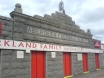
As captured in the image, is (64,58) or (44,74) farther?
(64,58)

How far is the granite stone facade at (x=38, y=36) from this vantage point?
7570 millimetres

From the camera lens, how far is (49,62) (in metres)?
10.1

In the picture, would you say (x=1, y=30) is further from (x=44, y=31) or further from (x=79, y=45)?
(x=79, y=45)

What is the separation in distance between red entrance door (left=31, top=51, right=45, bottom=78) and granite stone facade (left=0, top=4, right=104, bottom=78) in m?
0.34

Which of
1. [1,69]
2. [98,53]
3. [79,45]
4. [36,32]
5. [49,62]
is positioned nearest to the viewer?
[1,69]

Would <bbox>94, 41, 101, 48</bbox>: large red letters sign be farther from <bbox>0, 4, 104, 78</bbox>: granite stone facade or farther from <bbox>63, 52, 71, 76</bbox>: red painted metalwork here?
<bbox>63, 52, 71, 76</bbox>: red painted metalwork

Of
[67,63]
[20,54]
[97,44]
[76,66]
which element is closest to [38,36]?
[20,54]

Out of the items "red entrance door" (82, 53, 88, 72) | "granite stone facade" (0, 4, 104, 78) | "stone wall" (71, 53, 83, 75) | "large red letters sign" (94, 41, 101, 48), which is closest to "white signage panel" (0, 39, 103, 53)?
"granite stone facade" (0, 4, 104, 78)

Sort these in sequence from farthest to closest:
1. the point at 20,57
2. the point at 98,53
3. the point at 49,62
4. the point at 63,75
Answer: the point at 98,53, the point at 63,75, the point at 49,62, the point at 20,57

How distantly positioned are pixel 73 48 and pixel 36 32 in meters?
5.28

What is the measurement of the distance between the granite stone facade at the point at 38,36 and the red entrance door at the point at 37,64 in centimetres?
34

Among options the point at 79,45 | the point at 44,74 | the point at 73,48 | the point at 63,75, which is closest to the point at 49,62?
the point at 44,74

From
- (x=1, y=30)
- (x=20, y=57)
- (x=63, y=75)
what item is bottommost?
(x=63, y=75)

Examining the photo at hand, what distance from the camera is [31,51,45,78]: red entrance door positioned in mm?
9188
